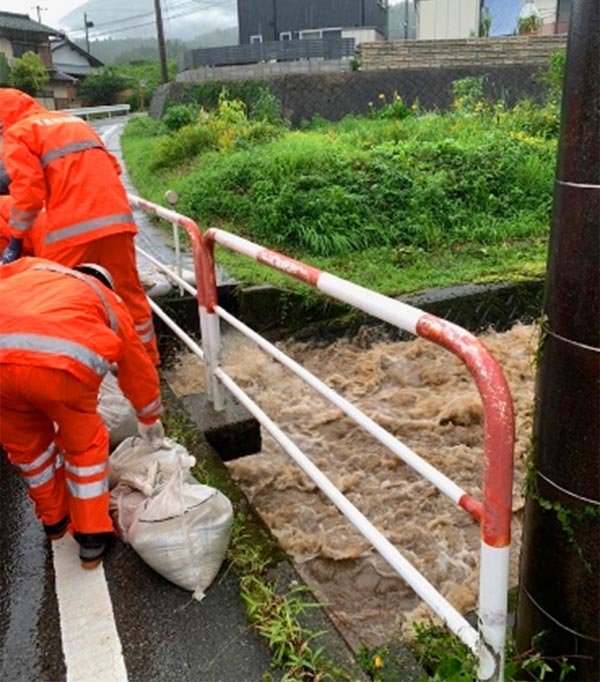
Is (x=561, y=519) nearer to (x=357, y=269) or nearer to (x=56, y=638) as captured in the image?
(x=56, y=638)

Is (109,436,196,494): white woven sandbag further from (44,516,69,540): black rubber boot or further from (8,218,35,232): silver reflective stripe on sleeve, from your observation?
(8,218,35,232): silver reflective stripe on sleeve

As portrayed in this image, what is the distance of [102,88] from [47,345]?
46.8m

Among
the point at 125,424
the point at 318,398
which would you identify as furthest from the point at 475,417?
the point at 125,424

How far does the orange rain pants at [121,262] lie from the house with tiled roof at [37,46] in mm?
40634

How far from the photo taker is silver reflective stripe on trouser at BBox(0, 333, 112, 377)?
2.28 meters

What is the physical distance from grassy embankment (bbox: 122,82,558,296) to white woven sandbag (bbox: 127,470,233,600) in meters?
4.39

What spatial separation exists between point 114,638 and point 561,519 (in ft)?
4.81

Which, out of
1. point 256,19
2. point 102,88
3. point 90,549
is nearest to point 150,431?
point 90,549

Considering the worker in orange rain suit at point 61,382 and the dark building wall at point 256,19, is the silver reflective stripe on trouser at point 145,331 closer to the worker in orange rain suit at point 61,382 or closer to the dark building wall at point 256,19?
the worker in orange rain suit at point 61,382

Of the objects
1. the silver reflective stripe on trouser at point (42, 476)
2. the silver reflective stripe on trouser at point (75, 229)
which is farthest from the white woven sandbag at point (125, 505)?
the silver reflective stripe on trouser at point (75, 229)

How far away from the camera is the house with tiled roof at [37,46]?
4119cm

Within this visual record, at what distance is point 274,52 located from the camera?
2684 centimetres

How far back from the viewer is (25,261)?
2.71 metres

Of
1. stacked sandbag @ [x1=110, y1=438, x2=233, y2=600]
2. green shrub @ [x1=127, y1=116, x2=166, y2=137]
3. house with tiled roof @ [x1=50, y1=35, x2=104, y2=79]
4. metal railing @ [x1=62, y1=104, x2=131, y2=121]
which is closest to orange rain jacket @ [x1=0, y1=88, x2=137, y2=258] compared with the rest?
stacked sandbag @ [x1=110, y1=438, x2=233, y2=600]
